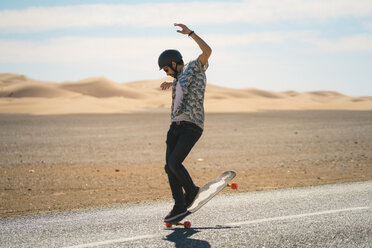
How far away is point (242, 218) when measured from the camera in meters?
6.18

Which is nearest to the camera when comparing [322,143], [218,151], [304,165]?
[304,165]

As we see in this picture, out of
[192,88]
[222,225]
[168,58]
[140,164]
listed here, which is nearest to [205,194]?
[222,225]

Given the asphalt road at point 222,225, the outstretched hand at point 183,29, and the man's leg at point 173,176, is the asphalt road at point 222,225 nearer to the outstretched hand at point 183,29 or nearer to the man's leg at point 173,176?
the man's leg at point 173,176

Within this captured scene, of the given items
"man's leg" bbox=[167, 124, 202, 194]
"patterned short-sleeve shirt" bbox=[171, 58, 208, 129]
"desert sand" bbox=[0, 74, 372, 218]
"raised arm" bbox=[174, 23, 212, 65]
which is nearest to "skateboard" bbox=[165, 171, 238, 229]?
"man's leg" bbox=[167, 124, 202, 194]

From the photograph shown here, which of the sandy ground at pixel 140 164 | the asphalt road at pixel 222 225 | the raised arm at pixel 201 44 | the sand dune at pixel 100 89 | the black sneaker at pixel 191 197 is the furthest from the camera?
the sand dune at pixel 100 89

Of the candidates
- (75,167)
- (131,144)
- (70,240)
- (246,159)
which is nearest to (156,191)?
(70,240)

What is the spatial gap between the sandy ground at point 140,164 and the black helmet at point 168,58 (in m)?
3.57

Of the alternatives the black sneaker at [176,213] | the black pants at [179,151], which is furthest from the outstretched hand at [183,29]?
the black sneaker at [176,213]

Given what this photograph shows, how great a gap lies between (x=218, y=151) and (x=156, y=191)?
29.3 ft

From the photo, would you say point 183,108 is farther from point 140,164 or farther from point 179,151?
point 140,164

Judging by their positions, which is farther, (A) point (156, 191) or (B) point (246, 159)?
(B) point (246, 159)

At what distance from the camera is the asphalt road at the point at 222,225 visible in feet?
16.9

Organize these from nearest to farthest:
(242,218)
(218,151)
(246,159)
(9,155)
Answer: (242,218) < (246,159) < (9,155) < (218,151)

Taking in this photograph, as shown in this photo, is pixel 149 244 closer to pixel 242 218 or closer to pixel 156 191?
pixel 242 218
